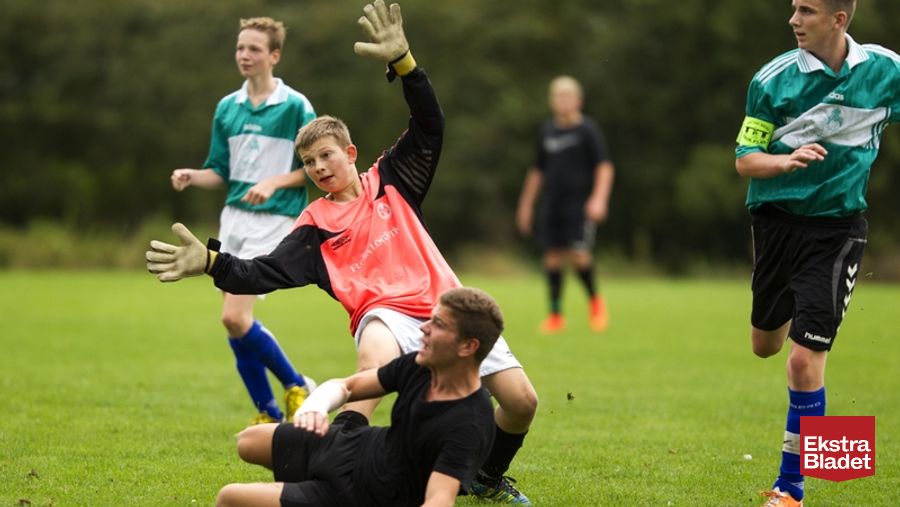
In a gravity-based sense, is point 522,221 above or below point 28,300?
above

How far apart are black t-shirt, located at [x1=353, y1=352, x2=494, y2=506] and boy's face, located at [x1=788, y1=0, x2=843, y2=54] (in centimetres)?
218

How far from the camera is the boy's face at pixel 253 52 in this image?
24.0 feet

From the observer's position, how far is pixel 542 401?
27.8ft

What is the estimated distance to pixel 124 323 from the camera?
13844mm

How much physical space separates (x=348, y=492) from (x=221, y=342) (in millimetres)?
8094

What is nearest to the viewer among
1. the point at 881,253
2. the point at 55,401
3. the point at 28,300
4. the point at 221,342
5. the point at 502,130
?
the point at 55,401

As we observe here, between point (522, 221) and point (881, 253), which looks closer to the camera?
point (522, 221)

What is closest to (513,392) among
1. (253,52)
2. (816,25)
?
(816,25)

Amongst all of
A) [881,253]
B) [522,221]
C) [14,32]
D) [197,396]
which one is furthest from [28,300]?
[14,32]

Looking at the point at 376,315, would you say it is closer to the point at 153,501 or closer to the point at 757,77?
the point at 153,501

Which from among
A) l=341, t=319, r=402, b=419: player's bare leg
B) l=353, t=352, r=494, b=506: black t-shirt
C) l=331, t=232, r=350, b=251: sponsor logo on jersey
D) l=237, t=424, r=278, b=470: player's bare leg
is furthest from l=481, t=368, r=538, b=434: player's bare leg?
l=237, t=424, r=278, b=470: player's bare leg

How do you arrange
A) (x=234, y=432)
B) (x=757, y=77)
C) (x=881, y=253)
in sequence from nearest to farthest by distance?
(x=757, y=77) < (x=234, y=432) < (x=881, y=253)

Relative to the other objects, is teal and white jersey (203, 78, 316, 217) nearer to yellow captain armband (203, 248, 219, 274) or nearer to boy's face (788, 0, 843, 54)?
yellow captain armband (203, 248, 219, 274)

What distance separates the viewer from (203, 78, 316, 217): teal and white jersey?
739 cm
